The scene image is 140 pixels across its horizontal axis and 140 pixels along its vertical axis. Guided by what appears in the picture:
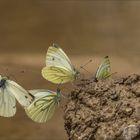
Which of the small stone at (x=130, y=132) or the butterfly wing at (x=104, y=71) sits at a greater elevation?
the butterfly wing at (x=104, y=71)

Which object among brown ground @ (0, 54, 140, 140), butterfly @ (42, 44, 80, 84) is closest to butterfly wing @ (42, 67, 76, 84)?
butterfly @ (42, 44, 80, 84)

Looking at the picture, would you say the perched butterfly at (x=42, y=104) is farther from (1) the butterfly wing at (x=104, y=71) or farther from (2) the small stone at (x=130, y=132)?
(2) the small stone at (x=130, y=132)

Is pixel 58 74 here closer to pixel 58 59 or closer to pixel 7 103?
pixel 58 59

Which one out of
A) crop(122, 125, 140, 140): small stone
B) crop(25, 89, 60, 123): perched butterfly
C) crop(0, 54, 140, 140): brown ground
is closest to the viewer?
crop(122, 125, 140, 140): small stone

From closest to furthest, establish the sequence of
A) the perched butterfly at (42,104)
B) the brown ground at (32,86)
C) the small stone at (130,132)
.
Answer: the small stone at (130,132), the perched butterfly at (42,104), the brown ground at (32,86)

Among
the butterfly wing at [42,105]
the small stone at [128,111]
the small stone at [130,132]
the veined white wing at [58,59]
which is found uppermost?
the veined white wing at [58,59]

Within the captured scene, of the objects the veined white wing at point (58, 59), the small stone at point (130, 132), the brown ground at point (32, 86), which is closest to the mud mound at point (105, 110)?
the small stone at point (130, 132)

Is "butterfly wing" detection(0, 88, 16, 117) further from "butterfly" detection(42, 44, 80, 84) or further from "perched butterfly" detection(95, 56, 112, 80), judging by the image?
"perched butterfly" detection(95, 56, 112, 80)

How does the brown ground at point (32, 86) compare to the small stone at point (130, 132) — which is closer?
the small stone at point (130, 132)
